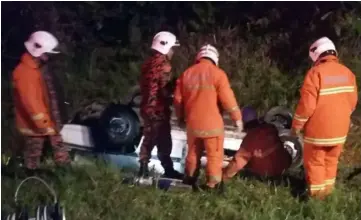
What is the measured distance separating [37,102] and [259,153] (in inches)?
16.9

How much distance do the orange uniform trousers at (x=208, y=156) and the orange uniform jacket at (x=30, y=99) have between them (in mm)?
263

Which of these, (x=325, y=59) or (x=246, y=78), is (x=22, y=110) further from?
(x=325, y=59)

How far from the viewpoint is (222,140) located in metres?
1.33

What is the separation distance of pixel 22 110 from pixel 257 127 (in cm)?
44

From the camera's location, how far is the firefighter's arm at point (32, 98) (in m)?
1.33

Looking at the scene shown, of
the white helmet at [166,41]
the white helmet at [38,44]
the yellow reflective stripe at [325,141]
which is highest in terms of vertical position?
the white helmet at [166,41]

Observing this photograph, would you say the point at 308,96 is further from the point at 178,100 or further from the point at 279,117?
the point at 178,100

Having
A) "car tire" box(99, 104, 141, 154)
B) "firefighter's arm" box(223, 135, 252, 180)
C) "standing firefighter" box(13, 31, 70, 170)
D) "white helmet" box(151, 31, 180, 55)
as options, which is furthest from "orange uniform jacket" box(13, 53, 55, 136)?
"firefighter's arm" box(223, 135, 252, 180)

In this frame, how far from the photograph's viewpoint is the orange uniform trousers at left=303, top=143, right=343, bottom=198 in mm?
1329

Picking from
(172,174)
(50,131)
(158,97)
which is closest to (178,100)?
(158,97)

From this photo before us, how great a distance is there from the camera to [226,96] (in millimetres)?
1314

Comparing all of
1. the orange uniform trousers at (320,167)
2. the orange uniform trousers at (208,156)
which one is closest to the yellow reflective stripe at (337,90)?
the orange uniform trousers at (320,167)

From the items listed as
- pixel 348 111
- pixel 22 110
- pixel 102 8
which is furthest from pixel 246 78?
pixel 22 110

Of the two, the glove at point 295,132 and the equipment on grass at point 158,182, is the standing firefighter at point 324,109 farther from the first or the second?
the equipment on grass at point 158,182
